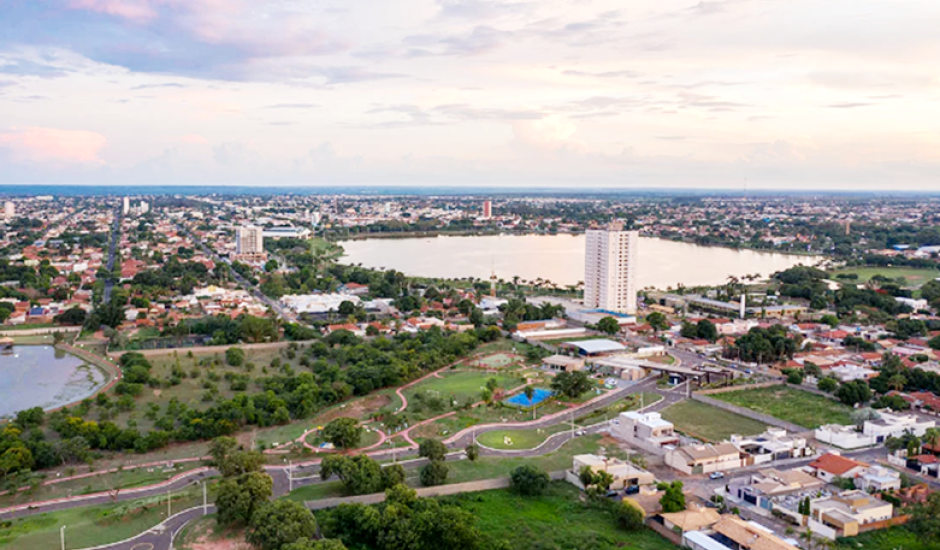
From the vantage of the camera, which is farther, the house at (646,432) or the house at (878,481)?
the house at (646,432)

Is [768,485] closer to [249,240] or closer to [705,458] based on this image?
[705,458]

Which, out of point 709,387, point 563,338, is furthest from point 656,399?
point 563,338

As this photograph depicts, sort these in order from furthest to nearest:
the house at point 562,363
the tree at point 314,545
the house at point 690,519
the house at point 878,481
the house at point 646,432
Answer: the house at point 562,363 → the house at point 646,432 → the house at point 878,481 → the house at point 690,519 → the tree at point 314,545

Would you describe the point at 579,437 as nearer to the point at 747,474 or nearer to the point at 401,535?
the point at 747,474

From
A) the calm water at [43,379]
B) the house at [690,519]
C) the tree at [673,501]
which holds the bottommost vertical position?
the calm water at [43,379]

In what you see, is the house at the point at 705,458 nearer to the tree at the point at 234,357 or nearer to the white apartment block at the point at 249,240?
the tree at the point at 234,357

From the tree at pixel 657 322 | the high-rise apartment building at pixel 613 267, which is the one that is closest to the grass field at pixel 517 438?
the tree at pixel 657 322

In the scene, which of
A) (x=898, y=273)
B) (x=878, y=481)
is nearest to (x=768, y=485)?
(x=878, y=481)

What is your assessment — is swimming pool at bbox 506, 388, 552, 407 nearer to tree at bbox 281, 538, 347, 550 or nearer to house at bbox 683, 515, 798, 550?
house at bbox 683, 515, 798, 550
